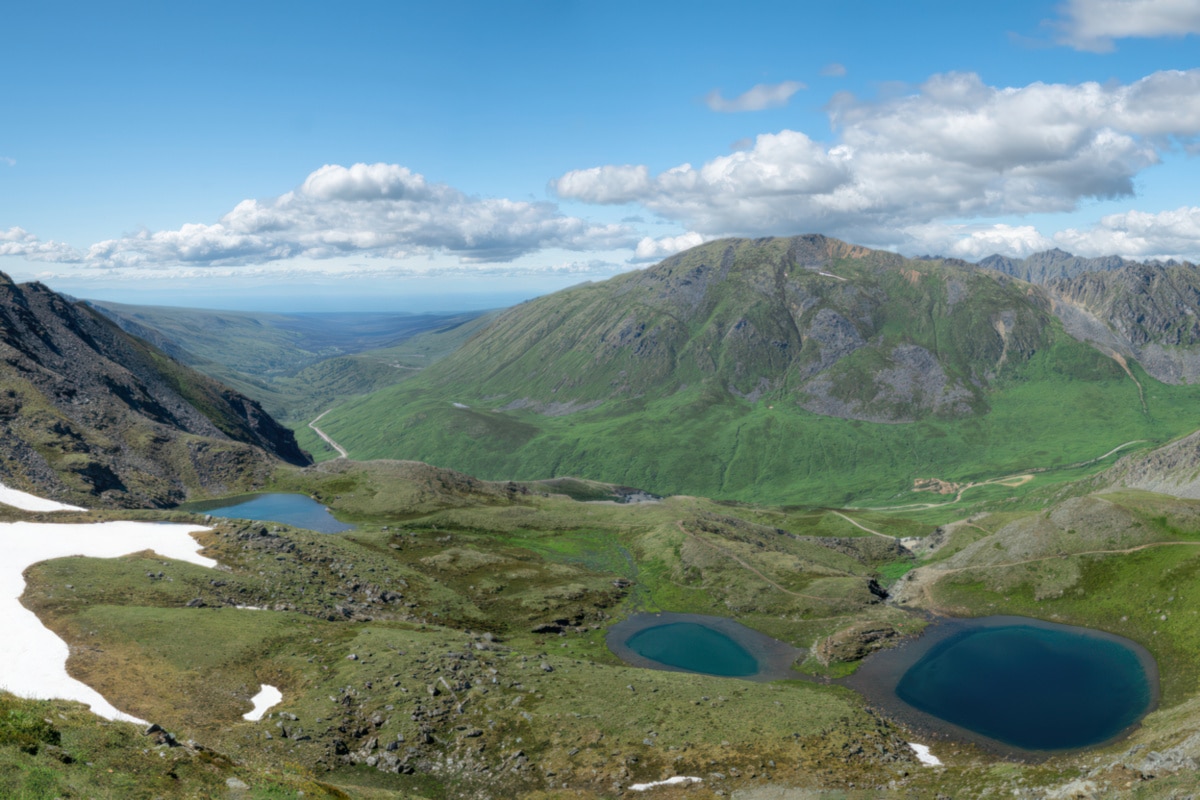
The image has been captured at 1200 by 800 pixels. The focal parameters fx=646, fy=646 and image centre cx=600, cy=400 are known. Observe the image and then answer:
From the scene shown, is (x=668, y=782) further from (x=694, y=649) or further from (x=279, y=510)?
(x=279, y=510)

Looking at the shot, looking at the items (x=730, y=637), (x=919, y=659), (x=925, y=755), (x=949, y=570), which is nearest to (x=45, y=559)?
(x=730, y=637)

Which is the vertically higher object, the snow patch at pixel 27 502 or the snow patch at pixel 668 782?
the snow patch at pixel 27 502

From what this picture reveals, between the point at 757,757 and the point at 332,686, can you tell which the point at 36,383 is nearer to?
the point at 332,686

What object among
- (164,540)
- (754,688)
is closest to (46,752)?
(754,688)

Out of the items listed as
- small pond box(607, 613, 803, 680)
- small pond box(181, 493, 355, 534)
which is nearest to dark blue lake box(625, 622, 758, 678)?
small pond box(607, 613, 803, 680)

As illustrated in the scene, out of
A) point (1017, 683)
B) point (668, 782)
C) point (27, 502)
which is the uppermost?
point (27, 502)

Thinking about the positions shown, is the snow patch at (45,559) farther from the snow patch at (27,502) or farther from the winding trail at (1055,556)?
the winding trail at (1055,556)

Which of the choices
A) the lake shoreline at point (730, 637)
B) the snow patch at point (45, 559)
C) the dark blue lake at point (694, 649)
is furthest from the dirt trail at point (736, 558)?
the snow patch at point (45, 559)

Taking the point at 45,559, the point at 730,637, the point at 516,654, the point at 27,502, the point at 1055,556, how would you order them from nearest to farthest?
1. the point at 45,559
2. the point at 516,654
3. the point at 27,502
4. the point at 730,637
5. the point at 1055,556
